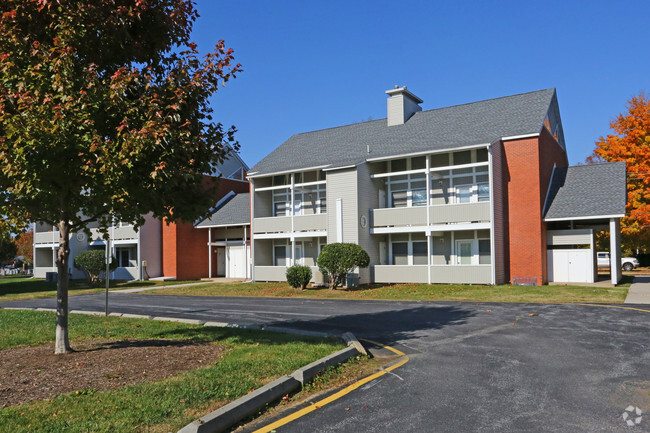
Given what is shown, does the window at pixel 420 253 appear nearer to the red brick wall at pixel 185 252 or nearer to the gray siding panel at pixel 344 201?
the gray siding panel at pixel 344 201

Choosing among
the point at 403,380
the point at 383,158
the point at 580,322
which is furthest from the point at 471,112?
the point at 403,380

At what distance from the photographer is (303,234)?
30.0 m

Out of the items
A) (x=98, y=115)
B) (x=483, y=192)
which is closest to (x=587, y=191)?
(x=483, y=192)

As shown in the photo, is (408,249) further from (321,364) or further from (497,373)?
(321,364)

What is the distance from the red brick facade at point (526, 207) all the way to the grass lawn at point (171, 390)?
1756cm

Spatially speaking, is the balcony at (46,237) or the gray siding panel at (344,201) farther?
the balcony at (46,237)

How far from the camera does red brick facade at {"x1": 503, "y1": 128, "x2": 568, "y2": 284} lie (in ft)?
80.7

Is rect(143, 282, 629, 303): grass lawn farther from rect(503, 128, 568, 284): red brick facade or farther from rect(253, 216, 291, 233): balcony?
rect(253, 216, 291, 233): balcony

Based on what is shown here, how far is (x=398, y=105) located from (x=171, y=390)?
27906 mm

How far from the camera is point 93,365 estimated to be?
7.75 m

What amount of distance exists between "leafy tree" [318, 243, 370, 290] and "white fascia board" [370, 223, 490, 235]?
2.29 metres

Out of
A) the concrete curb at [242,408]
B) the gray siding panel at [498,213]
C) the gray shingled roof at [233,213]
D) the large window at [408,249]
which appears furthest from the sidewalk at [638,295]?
the gray shingled roof at [233,213]

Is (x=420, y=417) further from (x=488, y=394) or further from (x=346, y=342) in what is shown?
(x=346, y=342)

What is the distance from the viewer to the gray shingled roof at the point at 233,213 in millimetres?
35000
